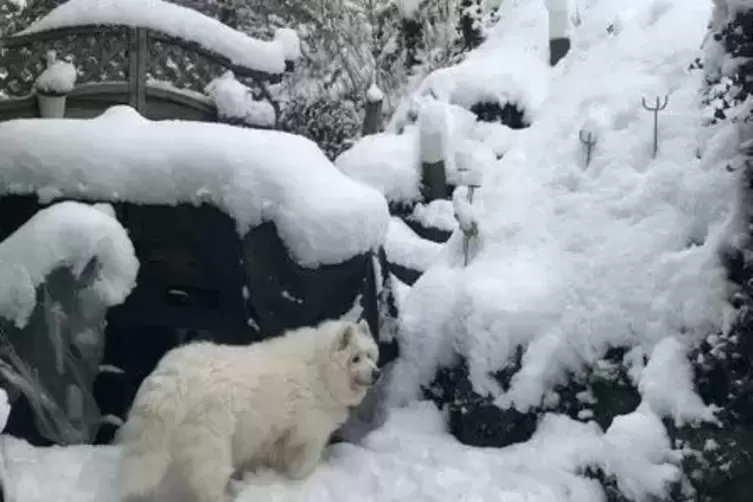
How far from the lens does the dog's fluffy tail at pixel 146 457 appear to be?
4.09 m

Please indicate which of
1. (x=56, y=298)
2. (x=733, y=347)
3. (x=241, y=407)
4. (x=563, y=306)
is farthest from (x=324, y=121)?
(x=733, y=347)

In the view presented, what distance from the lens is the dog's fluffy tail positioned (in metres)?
4.09

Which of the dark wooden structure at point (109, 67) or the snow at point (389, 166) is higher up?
the dark wooden structure at point (109, 67)

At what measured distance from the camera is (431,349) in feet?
17.7

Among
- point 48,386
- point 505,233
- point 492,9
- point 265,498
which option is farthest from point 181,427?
point 492,9

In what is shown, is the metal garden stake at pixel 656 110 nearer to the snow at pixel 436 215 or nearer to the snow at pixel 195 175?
the snow at pixel 436 215

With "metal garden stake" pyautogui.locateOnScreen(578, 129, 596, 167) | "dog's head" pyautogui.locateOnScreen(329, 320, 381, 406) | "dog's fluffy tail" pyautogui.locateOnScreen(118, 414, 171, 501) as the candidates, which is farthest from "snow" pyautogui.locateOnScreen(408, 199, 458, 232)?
"dog's fluffy tail" pyautogui.locateOnScreen(118, 414, 171, 501)

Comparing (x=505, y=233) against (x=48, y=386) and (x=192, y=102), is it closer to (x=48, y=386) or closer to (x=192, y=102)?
(x=48, y=386)

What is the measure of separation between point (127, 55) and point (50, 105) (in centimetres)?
78

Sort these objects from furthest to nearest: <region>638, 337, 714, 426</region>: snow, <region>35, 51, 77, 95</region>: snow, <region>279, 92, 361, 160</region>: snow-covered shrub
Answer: <region>279, 92, 361, 160</region>: snow-covered shrub → <region>35, 51, 77, 95</region>: snow → <region>638, 337, 714, 426</region>: snow

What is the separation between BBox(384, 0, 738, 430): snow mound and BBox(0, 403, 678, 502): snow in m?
0.26

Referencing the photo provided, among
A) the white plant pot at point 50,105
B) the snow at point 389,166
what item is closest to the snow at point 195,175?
the snow at point 389,166

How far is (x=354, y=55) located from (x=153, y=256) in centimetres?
562

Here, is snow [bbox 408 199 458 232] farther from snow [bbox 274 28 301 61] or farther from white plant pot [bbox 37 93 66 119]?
white plant pot [bbox 37 93 66 119]
